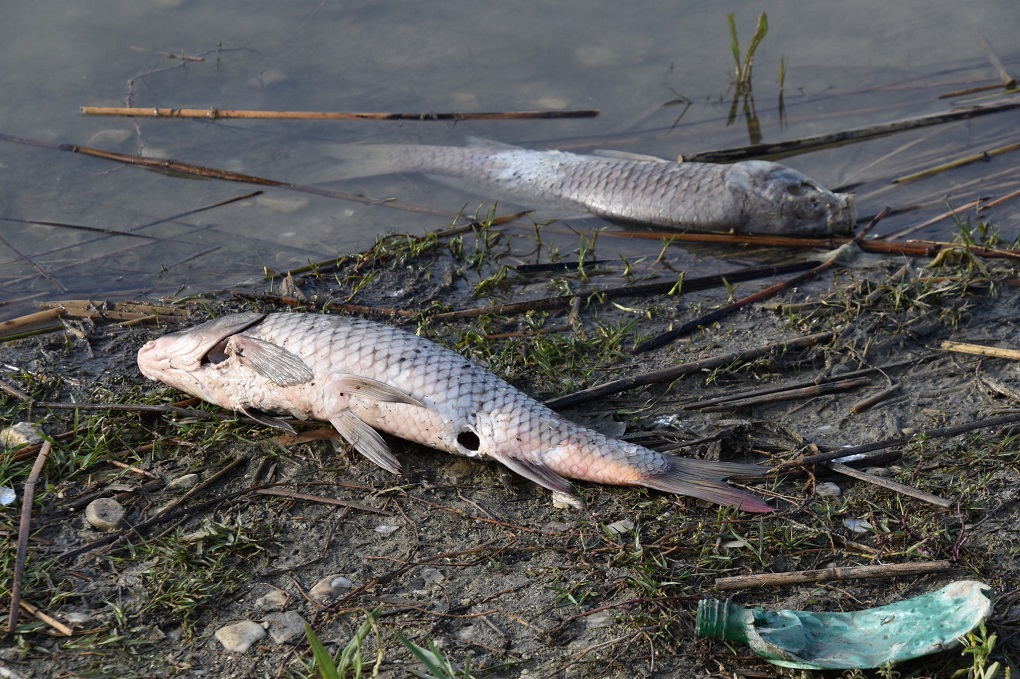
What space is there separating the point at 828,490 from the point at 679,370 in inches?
37.1

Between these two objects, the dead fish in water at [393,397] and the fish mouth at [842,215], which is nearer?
the dead fish in water at [393,397]

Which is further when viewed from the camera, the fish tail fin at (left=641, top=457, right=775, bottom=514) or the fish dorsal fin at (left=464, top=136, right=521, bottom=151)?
the fish dorsal fin at (left=464, top=136, right=521, bottom=151)

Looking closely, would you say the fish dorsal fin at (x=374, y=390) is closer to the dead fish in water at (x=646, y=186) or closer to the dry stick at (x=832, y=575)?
the dry stick at (x=832, y=575)

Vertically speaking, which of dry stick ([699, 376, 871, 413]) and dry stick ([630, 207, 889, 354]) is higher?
dry stick ([630, 207, 889, 354])

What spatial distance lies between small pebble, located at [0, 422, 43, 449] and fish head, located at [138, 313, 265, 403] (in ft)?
1.76

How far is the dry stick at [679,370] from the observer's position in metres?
4.09

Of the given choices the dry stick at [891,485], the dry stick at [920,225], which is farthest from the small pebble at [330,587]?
the dry stick at [920,225]

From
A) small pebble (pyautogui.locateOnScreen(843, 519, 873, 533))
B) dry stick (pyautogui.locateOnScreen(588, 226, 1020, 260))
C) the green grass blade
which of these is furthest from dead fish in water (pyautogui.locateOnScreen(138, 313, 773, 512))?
dry stick (pyautogui.locateOnScreen(588, 226, 1020, 260))

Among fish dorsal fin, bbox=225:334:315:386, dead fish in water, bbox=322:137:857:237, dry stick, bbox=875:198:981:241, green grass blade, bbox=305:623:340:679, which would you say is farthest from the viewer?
dead fish in water, bbox=322:137:857:237

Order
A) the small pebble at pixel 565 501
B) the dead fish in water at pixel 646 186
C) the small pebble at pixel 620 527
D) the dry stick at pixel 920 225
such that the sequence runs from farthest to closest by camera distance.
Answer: the dead fish in water at pixel 646 186, the dry stick at pixel 920 225, the small pebble at pixel 565 501, the small pebble at pixel 620 527

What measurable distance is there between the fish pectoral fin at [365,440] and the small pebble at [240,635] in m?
0.83

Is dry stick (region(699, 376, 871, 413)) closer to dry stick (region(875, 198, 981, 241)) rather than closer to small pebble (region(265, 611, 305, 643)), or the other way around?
small pebble (region(265, 611, 305, 643))

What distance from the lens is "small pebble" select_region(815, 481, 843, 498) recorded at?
3.46m

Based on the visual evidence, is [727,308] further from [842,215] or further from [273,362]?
[273,362]
